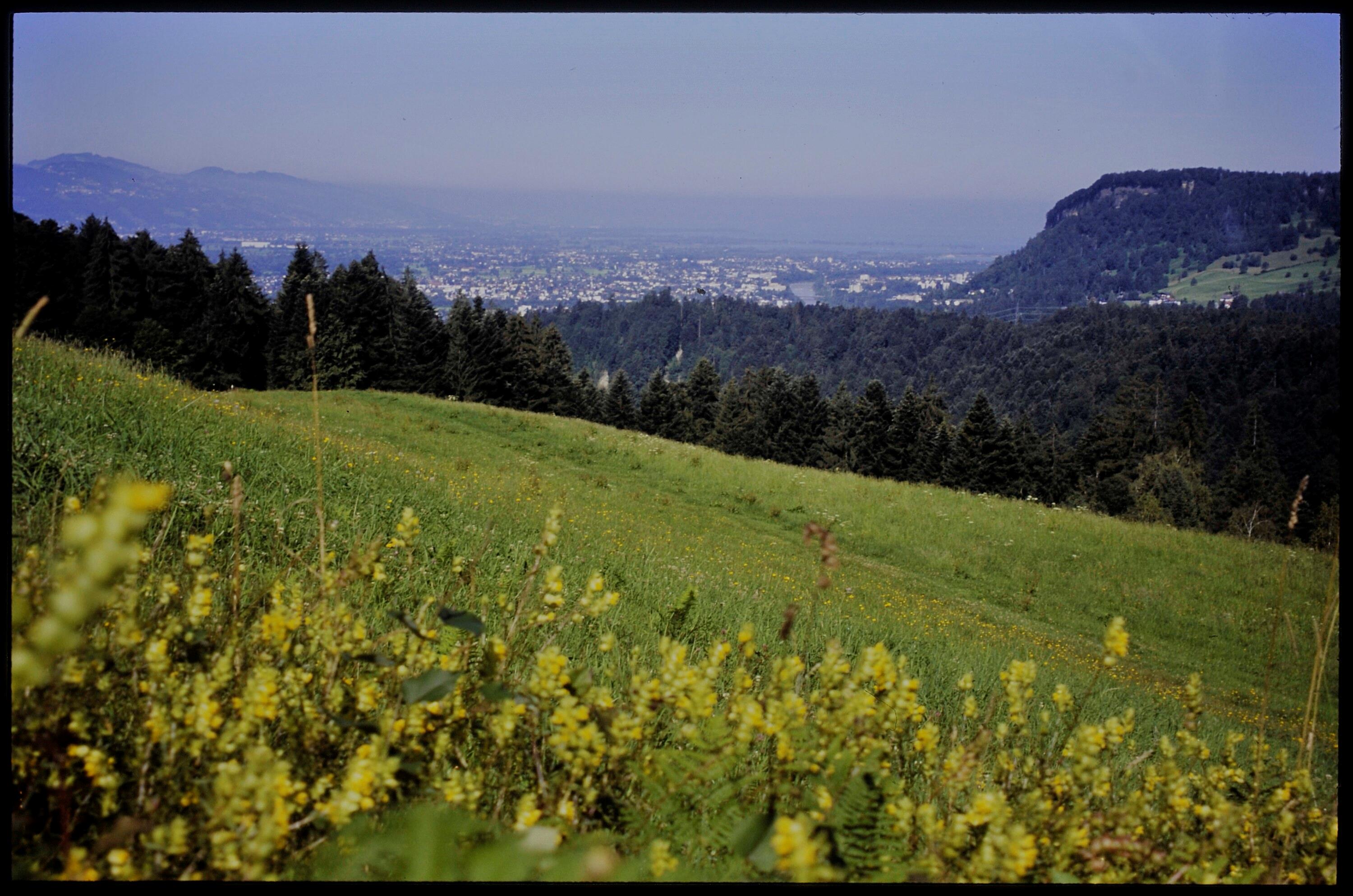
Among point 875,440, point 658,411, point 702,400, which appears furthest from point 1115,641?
point 702,400

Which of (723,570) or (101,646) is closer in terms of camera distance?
(101,646)

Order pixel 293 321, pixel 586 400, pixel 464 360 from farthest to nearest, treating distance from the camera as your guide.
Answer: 1. pixel 586 400
2. pixel 464 360
3. pixel 293 321

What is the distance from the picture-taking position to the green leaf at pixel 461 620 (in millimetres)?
1760

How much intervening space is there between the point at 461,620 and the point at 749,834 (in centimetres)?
79

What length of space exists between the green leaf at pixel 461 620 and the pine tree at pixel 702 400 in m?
64.0

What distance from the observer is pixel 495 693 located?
1.83 metres

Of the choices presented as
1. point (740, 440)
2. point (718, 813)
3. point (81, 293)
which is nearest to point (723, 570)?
point (718, 813)

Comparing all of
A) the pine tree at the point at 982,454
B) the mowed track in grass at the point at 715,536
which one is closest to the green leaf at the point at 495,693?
the mowed track in grass at the point at 715,536

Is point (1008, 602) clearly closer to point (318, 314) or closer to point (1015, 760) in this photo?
point (1015, 760)

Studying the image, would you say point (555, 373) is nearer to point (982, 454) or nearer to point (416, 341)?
point (416, 341)

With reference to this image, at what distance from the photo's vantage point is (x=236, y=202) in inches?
3378

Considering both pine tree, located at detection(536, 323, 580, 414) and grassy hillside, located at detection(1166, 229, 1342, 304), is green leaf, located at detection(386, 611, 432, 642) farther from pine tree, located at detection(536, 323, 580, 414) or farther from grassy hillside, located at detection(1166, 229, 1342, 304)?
grassy hillside, located at detection(1166, 229, 1342, 304)

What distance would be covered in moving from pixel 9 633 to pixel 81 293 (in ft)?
160

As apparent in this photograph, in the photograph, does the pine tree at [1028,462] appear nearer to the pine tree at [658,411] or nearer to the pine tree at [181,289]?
the pine tree at [658,411]
